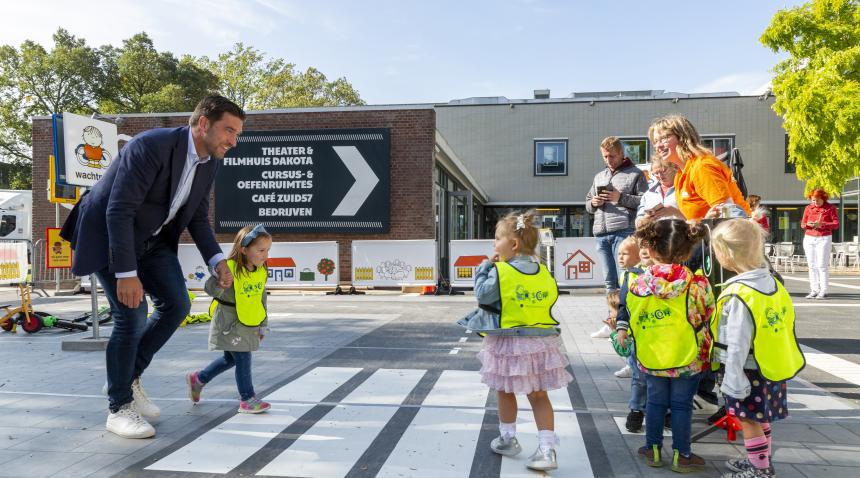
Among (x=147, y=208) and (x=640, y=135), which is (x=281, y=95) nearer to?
(x=640, y=135)

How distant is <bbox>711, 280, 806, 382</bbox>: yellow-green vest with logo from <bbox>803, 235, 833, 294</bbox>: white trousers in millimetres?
10379

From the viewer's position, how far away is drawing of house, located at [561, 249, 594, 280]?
45.3 ft

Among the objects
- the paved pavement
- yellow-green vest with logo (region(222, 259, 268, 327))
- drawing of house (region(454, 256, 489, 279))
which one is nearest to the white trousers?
the paved pavement

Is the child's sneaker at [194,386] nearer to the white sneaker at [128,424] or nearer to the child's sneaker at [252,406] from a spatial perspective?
the child's sneaker at [252,406]

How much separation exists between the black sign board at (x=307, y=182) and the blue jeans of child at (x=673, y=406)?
43.0 feet

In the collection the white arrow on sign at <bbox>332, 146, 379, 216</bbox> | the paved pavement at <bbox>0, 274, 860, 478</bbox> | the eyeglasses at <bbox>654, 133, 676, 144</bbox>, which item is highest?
the white arrow on sign at <bbox>332, 146, 379, 216</bbox>

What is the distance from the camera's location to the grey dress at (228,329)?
400cm

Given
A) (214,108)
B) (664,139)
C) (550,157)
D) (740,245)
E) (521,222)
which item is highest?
(550,157)

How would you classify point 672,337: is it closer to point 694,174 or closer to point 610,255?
point 694,174

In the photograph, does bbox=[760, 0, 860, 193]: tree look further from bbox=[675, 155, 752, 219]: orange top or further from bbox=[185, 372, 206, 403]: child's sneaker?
bbox=[185, 372, 206, 403]: child's sneaker

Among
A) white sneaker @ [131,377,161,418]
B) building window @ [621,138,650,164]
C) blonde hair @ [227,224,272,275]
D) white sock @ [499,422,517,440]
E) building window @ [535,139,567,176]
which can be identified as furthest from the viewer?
building window @ [535,139,567,176]

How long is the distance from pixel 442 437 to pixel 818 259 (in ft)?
36.5

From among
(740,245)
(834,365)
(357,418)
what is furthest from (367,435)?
(834,365)

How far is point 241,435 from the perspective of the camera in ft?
11.8
